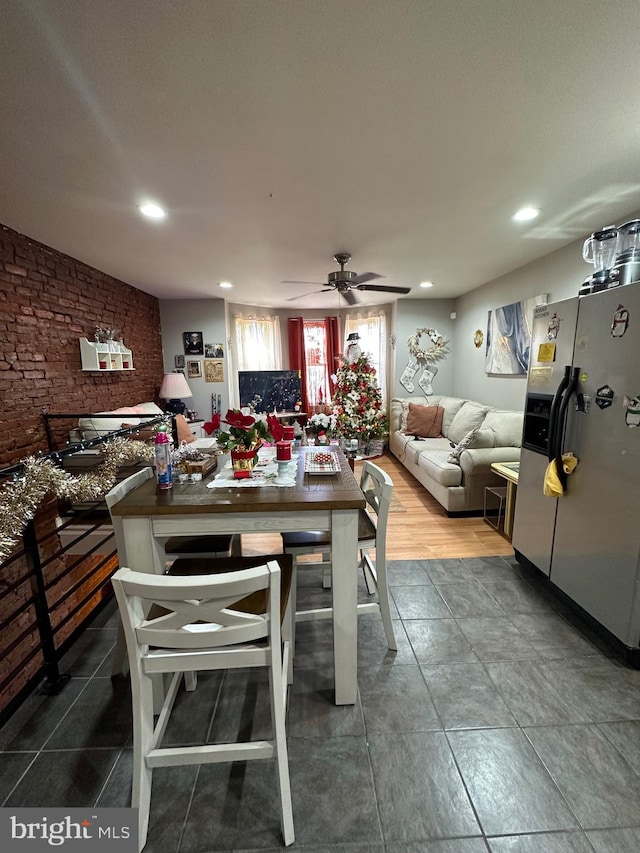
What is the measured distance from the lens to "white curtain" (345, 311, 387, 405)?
18.7 ft

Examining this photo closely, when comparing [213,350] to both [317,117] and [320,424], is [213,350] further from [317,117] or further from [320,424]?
[317,117]

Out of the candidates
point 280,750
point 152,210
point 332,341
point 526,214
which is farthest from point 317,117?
point 332,341

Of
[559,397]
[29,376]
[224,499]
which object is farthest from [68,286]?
[559,397]

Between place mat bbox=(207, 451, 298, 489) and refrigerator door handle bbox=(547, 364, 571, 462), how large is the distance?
1.48 m

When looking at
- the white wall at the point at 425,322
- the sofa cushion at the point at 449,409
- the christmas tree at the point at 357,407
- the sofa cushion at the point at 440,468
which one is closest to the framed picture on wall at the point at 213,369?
the christmas tree at the point at 357,407

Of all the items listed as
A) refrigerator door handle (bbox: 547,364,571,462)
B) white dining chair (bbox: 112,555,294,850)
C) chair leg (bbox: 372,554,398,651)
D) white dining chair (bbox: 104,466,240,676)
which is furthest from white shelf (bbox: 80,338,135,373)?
refrigerator door handle (bbox: 547,364,571,462)

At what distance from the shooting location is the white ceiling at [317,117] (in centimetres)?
107

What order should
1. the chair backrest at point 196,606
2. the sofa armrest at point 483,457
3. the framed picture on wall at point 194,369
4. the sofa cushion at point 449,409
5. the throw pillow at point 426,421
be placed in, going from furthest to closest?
the framed picture on wall at point 194,369 < the throw pillow at point 426,421 < the sofa cushion at point 449,409 < the sofa armrest at point 483,457 < the chair backrest at point 196,606

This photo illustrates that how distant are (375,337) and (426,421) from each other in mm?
1753

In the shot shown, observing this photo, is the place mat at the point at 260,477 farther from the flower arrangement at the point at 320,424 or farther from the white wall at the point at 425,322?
the white wall at the point at 425,322

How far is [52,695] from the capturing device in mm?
1519

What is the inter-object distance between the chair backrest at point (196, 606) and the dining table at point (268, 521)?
38 cm

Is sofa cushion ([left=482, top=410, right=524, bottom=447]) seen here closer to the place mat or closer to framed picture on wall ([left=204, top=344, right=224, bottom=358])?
the place mat

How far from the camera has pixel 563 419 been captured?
6.35 ft
